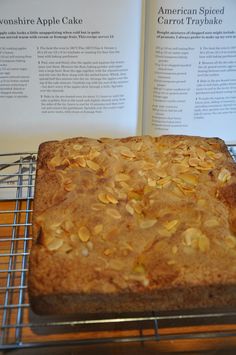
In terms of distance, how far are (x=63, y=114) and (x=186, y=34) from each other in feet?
1.37

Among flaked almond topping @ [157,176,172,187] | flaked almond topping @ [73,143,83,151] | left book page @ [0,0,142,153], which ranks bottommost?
flaked almond topping @ [157,176,172,187]

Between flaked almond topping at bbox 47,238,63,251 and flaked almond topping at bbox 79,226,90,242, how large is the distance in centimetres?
4

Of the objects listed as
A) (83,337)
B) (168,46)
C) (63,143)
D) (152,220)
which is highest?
(168,46)

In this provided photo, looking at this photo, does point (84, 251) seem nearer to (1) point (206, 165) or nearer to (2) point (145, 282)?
(2) point (145, 282)

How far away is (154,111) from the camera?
1103 millimetres

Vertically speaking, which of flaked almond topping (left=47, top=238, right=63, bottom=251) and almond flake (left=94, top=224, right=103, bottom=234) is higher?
almond flake (left=94, top=224, right=103, bottom=234)

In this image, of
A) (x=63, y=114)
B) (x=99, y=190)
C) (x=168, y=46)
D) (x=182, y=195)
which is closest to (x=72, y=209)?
(x=99, y=190)

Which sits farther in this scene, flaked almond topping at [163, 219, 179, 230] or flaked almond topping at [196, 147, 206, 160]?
flaked almond topping at [196, 147, 206, 160]

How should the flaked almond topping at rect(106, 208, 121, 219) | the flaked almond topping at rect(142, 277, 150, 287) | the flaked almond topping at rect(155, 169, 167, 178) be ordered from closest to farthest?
the flaked almond topping at rect(142, 277, 150, 287) → the flaked almond topping at rect(106, 208, 121, 219) → the flaked almond topping at rect(155, 169, 167, 178)

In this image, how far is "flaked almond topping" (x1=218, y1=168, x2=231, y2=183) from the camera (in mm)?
877

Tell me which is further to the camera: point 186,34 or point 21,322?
point 186,34

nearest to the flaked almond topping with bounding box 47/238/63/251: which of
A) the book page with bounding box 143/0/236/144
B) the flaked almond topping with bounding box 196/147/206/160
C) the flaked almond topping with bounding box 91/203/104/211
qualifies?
the flaked almond topping with bounding box 91/203/104/211

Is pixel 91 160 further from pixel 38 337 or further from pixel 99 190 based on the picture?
pixel 38 337

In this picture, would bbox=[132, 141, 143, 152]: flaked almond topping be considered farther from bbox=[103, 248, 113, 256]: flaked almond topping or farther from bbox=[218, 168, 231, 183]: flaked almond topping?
bbox=[103, 248, 113, 256]: flaked almond topping
